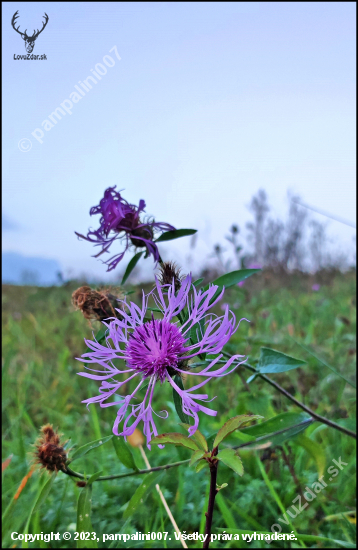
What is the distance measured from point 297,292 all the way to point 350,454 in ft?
11.3

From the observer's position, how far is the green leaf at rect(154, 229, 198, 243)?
Answer: 0.82 metres

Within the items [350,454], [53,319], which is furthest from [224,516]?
[53,319]

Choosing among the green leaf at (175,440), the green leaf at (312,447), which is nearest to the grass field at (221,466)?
the green leaf at (312,447)

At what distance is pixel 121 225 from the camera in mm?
843

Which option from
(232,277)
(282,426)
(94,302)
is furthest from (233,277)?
(282,426)

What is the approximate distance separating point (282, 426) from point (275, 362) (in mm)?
161

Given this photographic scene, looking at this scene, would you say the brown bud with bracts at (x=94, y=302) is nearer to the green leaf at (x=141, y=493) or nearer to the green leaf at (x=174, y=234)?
the green leaf at (x=174, y=234)

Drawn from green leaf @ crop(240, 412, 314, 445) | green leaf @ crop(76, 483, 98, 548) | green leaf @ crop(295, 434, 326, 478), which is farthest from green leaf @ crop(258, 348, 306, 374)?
green leaf @ crop(76, 483, 98, 548)

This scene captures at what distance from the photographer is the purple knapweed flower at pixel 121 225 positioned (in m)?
0.81

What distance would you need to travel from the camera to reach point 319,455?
3.52ft

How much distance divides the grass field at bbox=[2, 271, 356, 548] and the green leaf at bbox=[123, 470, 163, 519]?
0.10 meters

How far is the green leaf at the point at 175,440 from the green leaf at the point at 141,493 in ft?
1.01

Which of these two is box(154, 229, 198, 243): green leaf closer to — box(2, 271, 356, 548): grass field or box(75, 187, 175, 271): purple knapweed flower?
box(75, 187, 175, 271): purple knapweed flower

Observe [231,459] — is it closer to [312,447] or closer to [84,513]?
[84,513]
